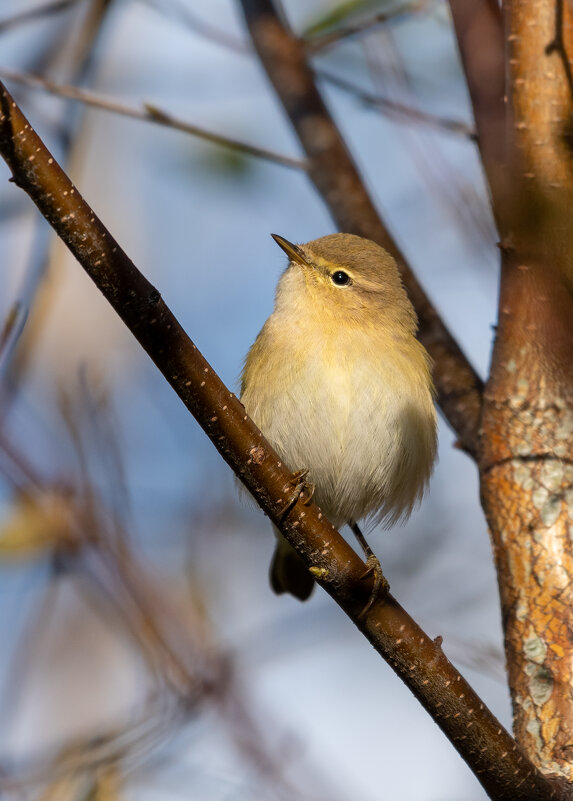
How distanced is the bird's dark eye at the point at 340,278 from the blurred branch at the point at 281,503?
A: 76.1 inches

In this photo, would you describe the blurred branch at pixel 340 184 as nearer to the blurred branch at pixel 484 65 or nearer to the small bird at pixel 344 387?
the small bird at pixel 344 387

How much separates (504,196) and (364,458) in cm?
132

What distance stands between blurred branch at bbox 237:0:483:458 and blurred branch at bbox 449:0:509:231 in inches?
36.1

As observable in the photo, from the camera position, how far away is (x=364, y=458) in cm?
384

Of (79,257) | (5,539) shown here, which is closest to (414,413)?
(5,539)

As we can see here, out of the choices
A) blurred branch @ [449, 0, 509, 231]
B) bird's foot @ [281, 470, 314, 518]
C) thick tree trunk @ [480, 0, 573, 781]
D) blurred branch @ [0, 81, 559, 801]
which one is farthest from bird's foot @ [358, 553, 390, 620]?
blurred branch @ [449, 0, 509, 231]

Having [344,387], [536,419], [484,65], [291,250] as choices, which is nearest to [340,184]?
[291,250]

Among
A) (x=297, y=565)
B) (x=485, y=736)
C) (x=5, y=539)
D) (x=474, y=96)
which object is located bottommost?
(x=485, y=736)

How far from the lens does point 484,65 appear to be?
4047mm

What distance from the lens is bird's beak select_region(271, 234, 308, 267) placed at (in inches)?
171

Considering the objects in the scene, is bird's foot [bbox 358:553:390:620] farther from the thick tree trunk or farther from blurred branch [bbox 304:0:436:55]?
blurred branch [bbox 304:0:436:55]

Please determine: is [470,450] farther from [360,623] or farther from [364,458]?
[360,623]

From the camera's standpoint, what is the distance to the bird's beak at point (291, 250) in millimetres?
4336

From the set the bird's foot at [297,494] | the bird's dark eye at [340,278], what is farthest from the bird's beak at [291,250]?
the bird's foot at [297,494]
